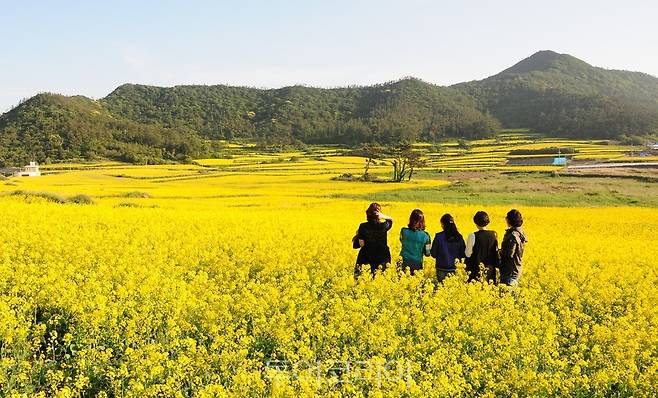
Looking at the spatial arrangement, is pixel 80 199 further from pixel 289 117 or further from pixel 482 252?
pixel 289 117

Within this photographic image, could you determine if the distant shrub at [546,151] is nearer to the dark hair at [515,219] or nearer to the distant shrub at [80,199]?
the distant shrub at [80,199]

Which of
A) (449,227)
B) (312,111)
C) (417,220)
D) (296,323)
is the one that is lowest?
(296,323)

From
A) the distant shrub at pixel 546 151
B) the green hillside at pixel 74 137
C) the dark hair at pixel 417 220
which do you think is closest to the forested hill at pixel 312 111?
the green hillside at pixel 74 137

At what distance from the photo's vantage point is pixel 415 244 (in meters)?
8.16

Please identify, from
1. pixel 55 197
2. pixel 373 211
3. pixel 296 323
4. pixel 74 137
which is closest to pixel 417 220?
pixel 373 211

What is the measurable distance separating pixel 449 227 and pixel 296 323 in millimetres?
2713

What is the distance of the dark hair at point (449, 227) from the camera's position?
7748mm

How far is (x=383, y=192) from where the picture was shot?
120ft

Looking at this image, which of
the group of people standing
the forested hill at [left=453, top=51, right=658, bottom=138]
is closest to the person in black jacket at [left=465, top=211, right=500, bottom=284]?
the group of people standing

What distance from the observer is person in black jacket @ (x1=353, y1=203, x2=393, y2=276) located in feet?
25.6

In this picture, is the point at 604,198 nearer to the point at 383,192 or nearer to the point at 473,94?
the point at 383,192

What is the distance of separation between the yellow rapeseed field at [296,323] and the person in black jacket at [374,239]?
37cm

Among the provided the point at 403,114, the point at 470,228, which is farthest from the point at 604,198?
the point at 403,114

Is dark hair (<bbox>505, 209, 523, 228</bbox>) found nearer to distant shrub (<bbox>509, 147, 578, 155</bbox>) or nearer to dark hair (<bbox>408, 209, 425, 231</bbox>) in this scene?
dark hair (<bbox>408, 209, 425, 231</bbox>)
